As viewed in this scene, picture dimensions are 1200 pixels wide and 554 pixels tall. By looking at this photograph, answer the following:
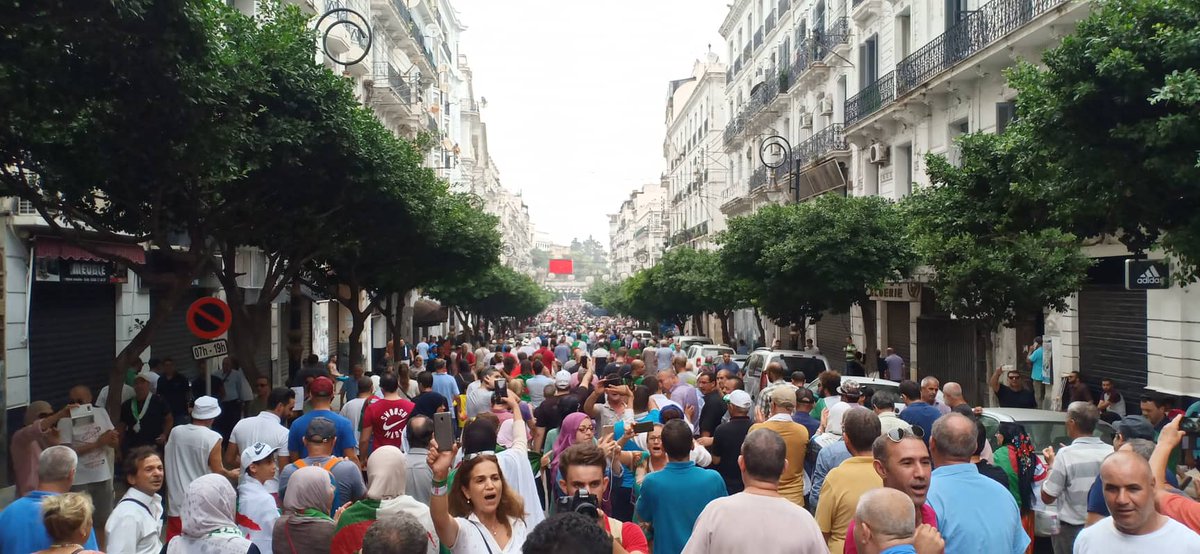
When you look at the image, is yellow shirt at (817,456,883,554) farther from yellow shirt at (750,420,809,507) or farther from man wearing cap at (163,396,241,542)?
man wearing cap at (163,396,241,542)

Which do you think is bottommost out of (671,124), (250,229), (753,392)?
(753,392)

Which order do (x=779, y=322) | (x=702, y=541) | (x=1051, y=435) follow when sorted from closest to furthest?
(x=702, y=541) < (x=1051, y=435) < (x=779, y=322)

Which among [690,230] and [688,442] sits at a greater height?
[690,230]

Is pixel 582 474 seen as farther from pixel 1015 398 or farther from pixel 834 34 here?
pixel 834 34

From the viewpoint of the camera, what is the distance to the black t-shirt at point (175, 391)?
1370 centimetres

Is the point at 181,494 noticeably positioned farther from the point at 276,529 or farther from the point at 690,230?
the point at 690,230

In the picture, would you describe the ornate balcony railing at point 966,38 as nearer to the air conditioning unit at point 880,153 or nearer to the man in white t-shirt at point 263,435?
the air conditioning unit at point 880,153

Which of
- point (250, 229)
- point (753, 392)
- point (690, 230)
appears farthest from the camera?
point (690, 230)

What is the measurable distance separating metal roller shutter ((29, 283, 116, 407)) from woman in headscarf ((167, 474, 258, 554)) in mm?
11961

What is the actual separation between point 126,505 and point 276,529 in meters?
0.90

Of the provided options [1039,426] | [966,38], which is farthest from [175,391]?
[966,38]

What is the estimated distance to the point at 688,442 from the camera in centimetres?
569

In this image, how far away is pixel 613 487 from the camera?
7.15 m

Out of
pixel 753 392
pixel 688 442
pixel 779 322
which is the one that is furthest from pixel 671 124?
pixel 688 442
